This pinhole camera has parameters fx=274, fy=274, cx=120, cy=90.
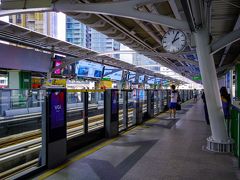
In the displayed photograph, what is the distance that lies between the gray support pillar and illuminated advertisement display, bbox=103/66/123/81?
2109 centimetres

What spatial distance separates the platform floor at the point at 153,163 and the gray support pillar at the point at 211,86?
592mm


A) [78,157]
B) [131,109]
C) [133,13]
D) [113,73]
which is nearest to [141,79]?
[113,73]

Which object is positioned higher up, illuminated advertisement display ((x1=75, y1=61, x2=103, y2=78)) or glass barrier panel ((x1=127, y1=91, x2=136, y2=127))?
illuminated advertisement display ((x1=75, y1=61, x2=103, y2=78))

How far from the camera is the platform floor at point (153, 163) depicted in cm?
463

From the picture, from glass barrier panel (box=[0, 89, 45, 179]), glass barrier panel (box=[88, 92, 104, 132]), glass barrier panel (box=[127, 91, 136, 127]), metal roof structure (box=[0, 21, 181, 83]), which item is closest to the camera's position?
glass barrier panel (box=[0, 89, 45, 179])

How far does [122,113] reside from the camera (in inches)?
385

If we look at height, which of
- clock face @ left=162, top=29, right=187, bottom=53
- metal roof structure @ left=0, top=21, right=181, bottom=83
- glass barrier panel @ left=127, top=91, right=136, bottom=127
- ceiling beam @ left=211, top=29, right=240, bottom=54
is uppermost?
metal roof structure @ left=0, top=21, right=181, bottom=83

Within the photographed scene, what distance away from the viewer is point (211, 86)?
667cm

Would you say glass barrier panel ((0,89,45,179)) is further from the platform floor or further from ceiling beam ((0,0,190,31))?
ceiling beam ((0,0,190,31))

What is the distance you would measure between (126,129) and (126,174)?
476 centimetres

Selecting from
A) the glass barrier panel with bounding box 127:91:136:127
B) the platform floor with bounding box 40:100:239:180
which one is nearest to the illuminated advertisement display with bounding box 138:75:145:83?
the glass barrier panel with bounding box 127:91:136:127

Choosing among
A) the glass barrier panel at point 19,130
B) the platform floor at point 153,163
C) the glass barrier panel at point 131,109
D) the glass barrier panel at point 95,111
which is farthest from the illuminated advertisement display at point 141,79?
the glass barrier panel at point 19,130

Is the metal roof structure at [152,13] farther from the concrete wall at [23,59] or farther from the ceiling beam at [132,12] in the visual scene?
the concrete wall at [23,59]

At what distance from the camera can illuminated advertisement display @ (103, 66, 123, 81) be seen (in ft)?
92.2
